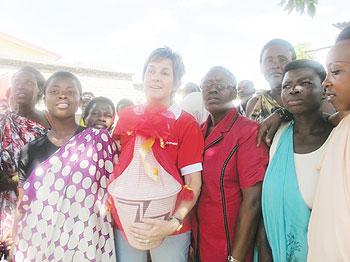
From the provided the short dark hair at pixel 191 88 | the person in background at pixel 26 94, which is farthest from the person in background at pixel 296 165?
the short dark hair at pixel 191 88

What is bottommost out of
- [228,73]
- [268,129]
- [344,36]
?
[268,129]

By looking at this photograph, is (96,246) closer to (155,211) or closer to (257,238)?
(155,211)

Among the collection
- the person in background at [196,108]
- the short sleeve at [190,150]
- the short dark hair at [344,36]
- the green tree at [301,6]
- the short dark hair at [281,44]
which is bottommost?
the short sleeve at [190,150]

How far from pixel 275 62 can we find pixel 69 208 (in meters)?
1.87

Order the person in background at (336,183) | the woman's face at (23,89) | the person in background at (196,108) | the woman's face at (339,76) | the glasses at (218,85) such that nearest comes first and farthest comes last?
the person in background at (336,183)
the woman's face at (339,76)
the glasses at (218,85)
the person in background at (196,108)
the woman's face at (23,89)

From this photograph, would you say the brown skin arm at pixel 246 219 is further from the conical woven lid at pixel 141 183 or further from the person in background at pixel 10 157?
the person in background at pixel 10 157

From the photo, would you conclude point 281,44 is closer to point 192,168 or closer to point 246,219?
point 192,168

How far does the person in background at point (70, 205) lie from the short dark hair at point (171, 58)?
57cm

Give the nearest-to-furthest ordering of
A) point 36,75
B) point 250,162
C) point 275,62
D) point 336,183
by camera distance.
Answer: point 336,183 → point 250,162 → point 275,62 → point 36,75

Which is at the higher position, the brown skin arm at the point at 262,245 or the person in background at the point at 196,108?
the person in background at the point at 196,108

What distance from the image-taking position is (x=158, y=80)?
7.21ft

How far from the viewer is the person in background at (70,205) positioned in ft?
6.79

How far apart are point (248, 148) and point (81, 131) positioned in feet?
3.78

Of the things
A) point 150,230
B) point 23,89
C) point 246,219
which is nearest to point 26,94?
point 23,89
